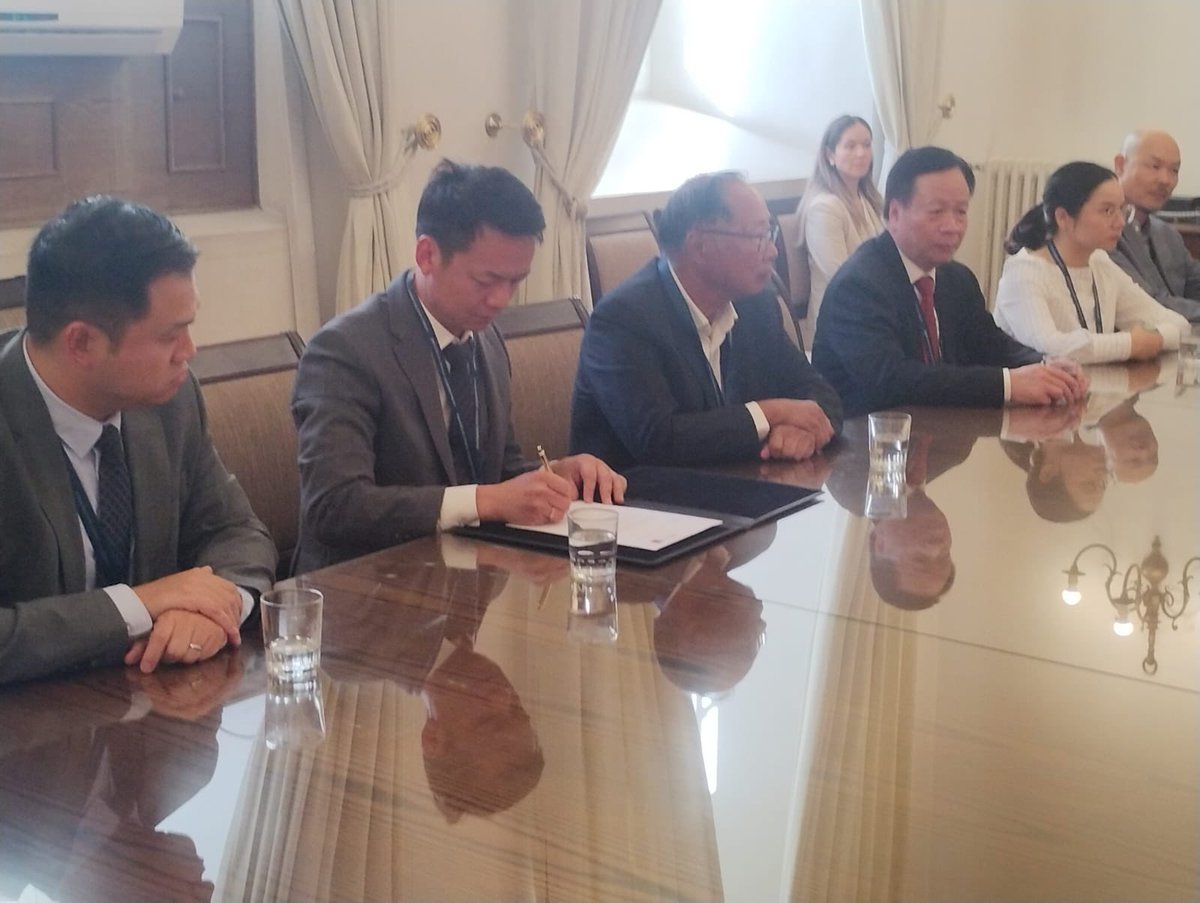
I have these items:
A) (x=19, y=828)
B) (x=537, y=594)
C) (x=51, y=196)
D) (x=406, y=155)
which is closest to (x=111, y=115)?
(x=51, y=196)

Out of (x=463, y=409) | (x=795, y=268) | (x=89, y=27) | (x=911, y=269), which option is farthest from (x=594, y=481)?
(x=795, y=268)

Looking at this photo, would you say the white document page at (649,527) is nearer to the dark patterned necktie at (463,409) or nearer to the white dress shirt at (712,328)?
the dark patterned necktie at (463,409)

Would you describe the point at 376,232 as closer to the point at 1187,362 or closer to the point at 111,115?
the point at 111,115

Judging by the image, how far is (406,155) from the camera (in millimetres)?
3543

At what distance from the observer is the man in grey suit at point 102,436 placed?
1557 millimetres

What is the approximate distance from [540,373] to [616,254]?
3.71 feet

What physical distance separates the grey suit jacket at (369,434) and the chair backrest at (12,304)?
0.47 meters

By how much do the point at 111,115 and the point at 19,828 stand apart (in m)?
2.28

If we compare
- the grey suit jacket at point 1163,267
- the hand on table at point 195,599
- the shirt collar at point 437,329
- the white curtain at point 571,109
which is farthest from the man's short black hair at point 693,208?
the grey suit jacket at point 1163,267

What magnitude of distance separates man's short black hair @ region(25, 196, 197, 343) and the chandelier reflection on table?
3.97ft

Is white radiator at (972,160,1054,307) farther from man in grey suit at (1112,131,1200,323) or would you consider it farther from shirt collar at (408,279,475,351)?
shirt collar at (408,279,475,351)

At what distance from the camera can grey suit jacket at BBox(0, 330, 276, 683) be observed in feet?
4.89

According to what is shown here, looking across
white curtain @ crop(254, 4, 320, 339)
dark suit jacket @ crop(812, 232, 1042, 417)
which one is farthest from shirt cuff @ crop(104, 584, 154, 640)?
white curtain @ crop(254, 4, 320, 339)

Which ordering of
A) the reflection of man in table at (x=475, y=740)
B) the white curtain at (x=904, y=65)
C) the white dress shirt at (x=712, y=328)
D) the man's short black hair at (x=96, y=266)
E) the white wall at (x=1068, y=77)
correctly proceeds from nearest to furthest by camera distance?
the reflection of man in table at (x=475, y=740) < the man's short black hair at (x=96, y=266) < the white dress shirt at (x=712, y=328) < the white curtain at (x=904, y=65) < the white wall at (x=1068, y=77)
